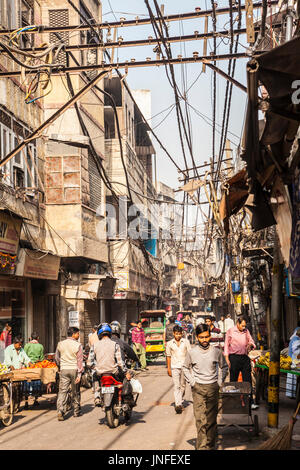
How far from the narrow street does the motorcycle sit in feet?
0.74

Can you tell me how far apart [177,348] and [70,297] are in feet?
34.7

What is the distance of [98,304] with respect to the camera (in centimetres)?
2980

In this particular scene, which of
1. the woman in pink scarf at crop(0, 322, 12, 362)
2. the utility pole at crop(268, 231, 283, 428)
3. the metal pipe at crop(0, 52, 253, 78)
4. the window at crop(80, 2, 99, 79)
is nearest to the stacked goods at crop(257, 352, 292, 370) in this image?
the utility pole at crop(268, 231, 283, 428)

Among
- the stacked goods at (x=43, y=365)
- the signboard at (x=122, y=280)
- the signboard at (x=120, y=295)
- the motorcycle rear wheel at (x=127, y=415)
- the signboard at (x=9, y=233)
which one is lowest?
the motorcycle rear wheel at (x=127, y=415)

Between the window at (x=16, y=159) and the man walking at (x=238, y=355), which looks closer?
the man walking at (x=238, y=355)

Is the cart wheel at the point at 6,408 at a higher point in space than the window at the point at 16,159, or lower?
lower

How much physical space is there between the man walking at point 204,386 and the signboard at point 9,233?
28.3 ft

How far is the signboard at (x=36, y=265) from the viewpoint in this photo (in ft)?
57.0

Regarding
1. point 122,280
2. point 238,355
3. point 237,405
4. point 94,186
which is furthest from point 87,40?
point 237,405

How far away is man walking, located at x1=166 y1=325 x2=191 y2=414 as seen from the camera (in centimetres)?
1217

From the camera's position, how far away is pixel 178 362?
12.5 m

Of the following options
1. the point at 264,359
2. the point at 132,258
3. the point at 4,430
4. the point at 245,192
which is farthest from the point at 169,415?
the point at 132,258

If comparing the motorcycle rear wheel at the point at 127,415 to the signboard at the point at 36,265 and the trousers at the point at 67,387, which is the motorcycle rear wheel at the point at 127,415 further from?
the signboard at the point at 36,265

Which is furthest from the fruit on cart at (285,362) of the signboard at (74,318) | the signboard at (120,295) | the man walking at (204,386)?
the signboard at (120,295)
